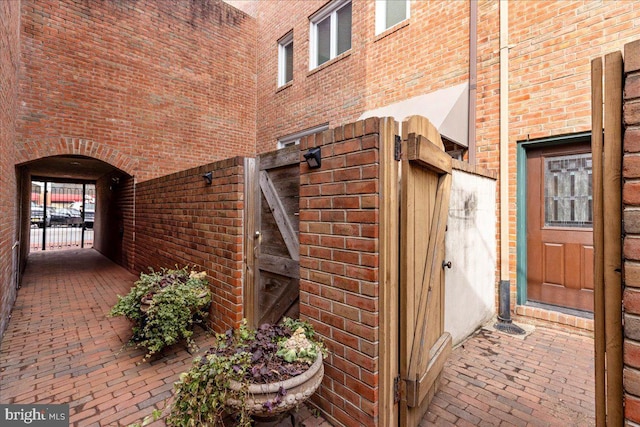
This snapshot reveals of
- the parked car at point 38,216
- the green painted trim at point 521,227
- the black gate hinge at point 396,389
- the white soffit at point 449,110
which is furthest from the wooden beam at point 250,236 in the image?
the parked car at point 38,216

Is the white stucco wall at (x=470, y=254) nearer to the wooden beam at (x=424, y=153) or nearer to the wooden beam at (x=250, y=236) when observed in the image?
the wooden beam at (x=424, y=153)

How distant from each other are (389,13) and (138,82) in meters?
5.90

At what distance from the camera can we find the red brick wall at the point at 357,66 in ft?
15.4

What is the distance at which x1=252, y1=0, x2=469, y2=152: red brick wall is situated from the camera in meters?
4.69

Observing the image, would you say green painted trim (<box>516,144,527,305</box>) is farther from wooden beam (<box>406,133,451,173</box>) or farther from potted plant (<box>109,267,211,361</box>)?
potted plant (<box>109,267,211,361</box>)

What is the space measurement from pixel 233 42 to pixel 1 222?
7.22 m

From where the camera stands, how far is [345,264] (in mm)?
1990

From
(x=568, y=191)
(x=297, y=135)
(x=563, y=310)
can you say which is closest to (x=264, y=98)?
(x=297, y=135)

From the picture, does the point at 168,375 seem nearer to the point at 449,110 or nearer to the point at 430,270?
the point at 430,270

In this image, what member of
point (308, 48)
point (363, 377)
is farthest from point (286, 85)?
point (363, 377)

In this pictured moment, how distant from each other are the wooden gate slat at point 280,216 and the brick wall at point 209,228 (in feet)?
0.87

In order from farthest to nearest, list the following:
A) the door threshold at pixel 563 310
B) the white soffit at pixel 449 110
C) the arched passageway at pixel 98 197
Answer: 1. the arched passageway at pixel 98 197
2. the white soffit at pixel 449 110
3. the door threshold at pixel 563 310

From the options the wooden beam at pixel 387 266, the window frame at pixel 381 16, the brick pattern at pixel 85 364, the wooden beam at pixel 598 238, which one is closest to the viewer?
the wooden beam at pixel 598 238

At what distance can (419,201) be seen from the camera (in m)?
2.07
